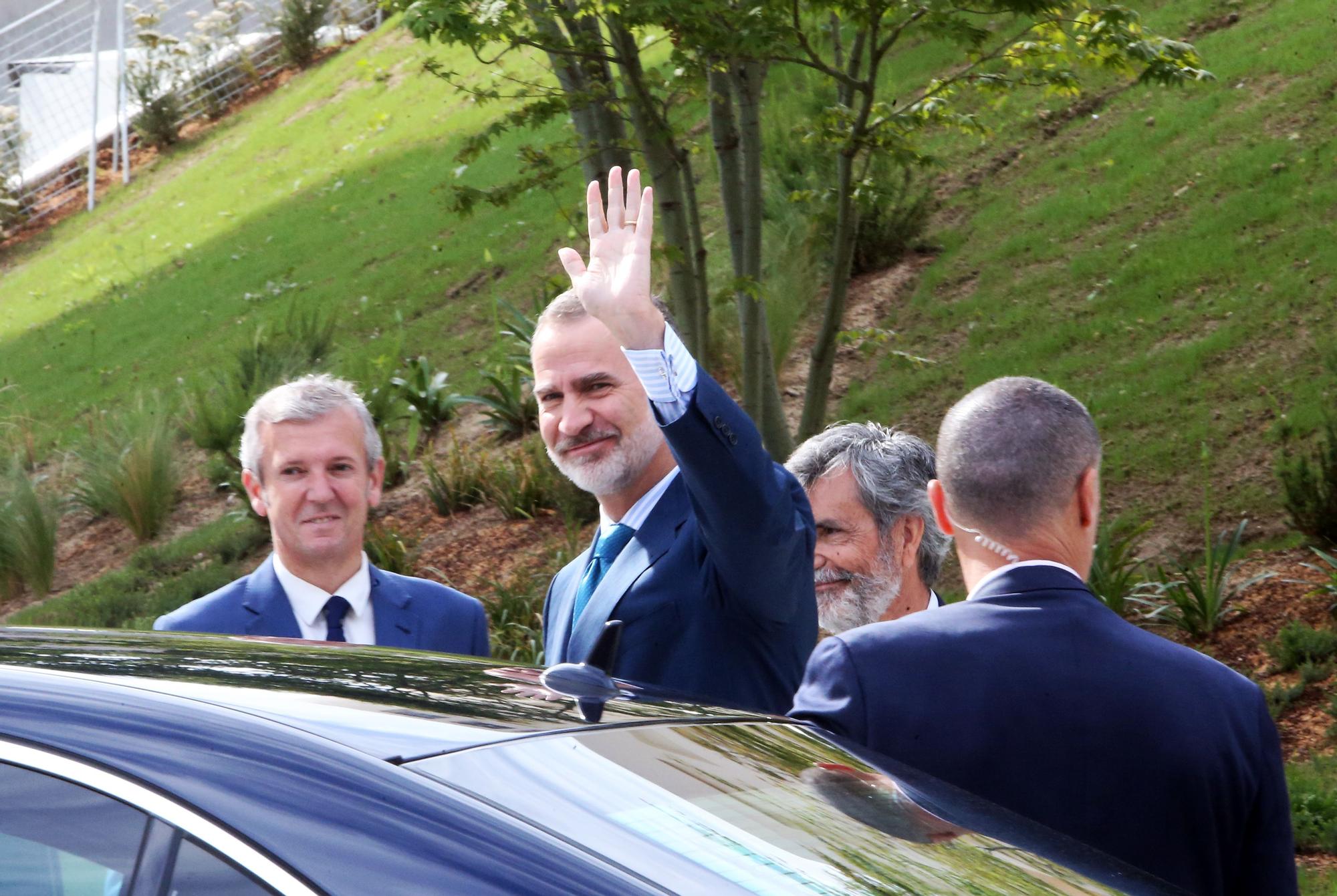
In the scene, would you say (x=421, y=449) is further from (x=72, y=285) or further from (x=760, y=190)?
(x=72, y=285)

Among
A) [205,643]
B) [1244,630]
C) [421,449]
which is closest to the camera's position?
[205,643]

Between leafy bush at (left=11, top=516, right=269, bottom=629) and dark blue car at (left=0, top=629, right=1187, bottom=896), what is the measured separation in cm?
773

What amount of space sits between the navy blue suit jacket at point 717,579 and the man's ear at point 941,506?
0.78 ft

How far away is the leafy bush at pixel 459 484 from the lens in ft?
31.7

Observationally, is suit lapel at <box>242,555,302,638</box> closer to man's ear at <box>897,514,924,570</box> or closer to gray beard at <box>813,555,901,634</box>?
gray beard at <box>813,555,901,634</box>

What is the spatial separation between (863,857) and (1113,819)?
0.78m

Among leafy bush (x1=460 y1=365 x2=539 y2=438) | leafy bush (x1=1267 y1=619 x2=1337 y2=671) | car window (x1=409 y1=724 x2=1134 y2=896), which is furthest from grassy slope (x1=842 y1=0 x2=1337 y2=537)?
car window (x1=409 y1=724 x2=1134 y2=896)

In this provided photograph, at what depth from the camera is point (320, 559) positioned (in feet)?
11.3

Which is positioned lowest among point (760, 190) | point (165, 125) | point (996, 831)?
point (996, 831)

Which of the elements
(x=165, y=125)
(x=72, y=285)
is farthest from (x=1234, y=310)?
(x=165, y=125)

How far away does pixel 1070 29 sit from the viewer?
23.8 feet

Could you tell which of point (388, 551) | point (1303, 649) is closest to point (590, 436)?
point (1303, 649)

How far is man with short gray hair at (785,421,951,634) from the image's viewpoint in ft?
12.0

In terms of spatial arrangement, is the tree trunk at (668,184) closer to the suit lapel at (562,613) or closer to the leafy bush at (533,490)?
the leafy bush at (533,490)
